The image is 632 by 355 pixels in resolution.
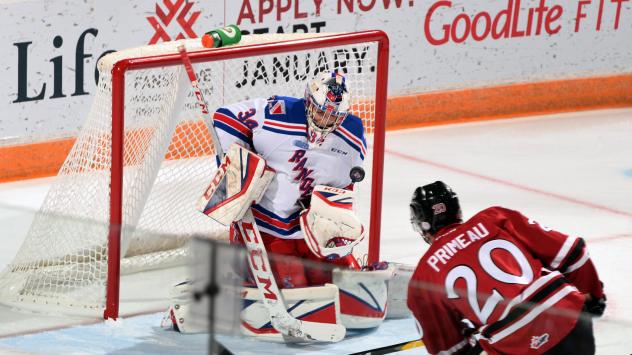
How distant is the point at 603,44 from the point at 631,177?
4.22 ft

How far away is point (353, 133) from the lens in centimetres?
423

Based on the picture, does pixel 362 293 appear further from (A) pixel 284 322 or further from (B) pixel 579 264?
(A) pixel 284 322

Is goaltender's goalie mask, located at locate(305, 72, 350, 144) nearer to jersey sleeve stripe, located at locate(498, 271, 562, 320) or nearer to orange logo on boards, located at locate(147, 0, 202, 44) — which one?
jersey sleeve stripe, located at locate(498, 271, 562, 320)

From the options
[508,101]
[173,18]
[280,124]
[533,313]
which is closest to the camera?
[533,313]

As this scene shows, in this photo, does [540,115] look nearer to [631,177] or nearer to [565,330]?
[631,177]

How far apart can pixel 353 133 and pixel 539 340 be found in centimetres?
126

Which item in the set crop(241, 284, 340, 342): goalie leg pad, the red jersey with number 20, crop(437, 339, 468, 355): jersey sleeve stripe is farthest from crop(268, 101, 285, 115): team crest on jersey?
crop(437, 339, 468, 355): jersey sleeve stripe

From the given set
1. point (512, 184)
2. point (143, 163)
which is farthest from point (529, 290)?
point (512, 184)

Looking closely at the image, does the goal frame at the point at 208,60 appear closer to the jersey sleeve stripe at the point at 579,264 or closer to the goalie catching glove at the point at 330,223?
the goalie catching glove at the point at 330,223

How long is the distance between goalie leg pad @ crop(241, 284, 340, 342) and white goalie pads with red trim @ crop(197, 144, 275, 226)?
0.27 metres

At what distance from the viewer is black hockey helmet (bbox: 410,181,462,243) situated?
336 cm

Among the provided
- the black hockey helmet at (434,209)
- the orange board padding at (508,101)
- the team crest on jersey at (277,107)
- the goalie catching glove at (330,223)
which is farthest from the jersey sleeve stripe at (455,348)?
the orange board padding at (508,101)

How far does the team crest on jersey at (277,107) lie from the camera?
4125 mm

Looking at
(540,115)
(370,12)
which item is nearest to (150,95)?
(370,12)
